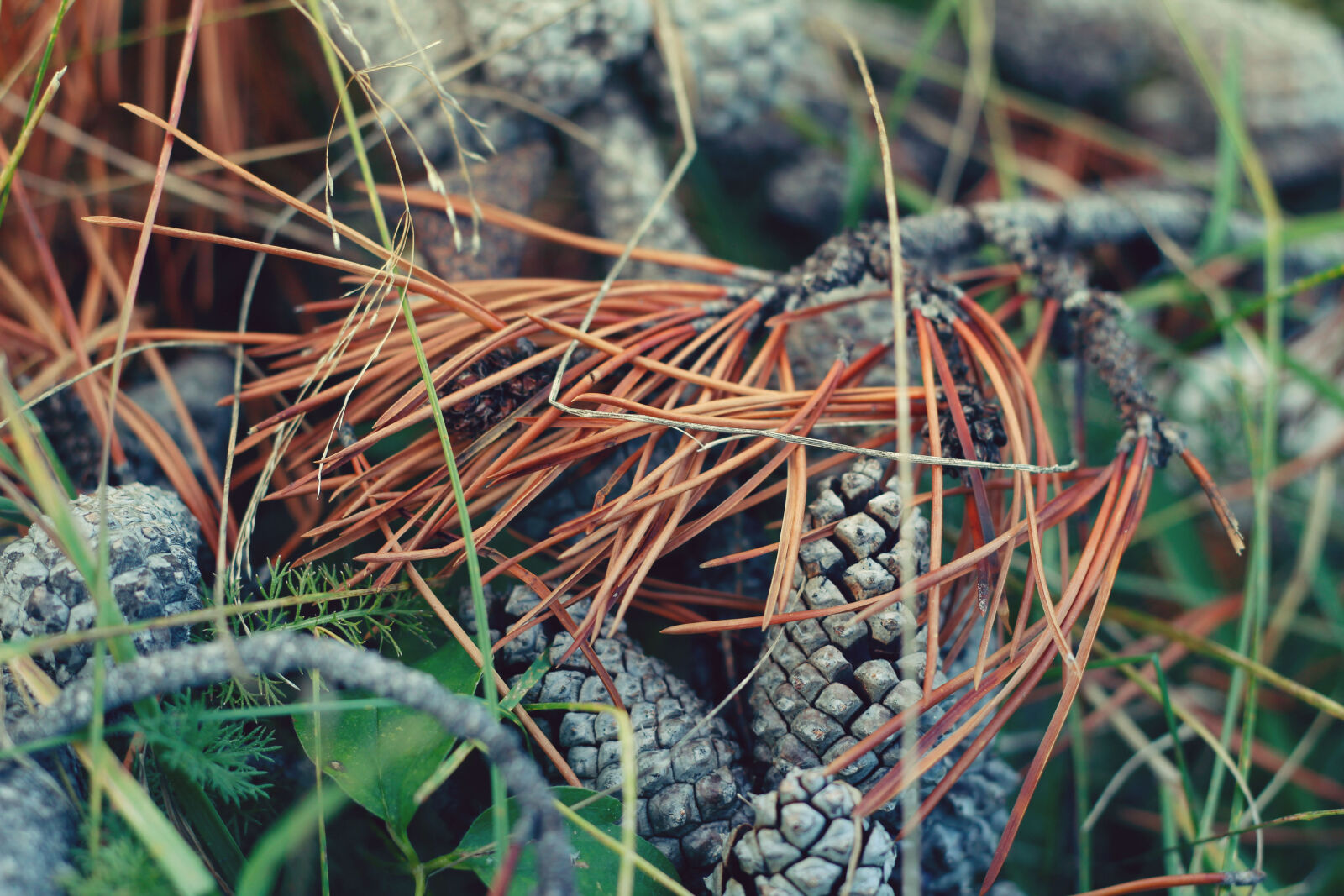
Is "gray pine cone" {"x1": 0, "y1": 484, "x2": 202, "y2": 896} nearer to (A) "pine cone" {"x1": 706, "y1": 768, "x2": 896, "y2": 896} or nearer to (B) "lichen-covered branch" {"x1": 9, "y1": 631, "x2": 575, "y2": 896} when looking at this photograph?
(B) "lichen-covered branch" {"x1": 9, "y1": 631, "x2": 575, "y2": 896}

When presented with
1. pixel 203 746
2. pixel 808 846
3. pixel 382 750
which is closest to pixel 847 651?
pixel 808 846

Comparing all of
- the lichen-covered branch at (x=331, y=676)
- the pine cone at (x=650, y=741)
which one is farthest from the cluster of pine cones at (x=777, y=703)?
the lichen-covered branch at (x=331, y=676)

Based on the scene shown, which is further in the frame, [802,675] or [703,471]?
[703,471]

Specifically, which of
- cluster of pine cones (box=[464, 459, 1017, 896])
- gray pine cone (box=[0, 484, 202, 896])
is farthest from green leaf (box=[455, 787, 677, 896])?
gray pine cone (box=[0, 484, 202, 896])

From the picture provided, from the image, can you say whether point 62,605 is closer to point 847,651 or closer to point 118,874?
point 118,874

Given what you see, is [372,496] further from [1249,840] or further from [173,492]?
[1249,840]

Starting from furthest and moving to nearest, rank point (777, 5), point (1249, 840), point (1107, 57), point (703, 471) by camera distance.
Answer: point (1107, 57), point (777, 5), point (1249, 840), point (703, 471)

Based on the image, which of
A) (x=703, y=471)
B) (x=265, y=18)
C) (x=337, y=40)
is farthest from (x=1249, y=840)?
(x=265, y=18)
